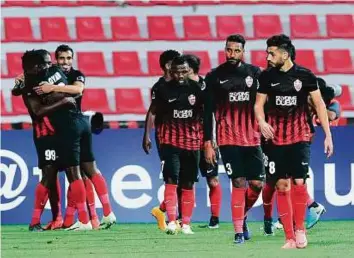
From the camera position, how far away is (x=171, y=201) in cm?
1170

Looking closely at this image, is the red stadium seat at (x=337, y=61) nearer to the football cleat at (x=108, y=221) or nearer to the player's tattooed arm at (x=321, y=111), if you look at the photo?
the football cleat at (x=108, y=221)

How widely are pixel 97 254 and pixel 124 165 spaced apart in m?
4.25

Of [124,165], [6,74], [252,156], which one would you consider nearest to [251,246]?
[252,156]

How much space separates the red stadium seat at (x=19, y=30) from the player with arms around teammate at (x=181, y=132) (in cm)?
790

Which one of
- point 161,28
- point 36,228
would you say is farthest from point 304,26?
point 36,228

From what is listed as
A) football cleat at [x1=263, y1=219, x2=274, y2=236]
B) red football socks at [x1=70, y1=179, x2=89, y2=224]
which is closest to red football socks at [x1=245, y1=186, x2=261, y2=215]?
football cleat at [x1=263, y1=219, x2=274, y2=236]

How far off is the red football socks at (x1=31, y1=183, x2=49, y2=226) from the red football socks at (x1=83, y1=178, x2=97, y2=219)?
20.2 inches

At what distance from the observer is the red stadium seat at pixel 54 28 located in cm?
1967

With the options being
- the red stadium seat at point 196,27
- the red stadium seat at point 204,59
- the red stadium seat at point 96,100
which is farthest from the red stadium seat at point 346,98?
the red stadium seat at point 96,100

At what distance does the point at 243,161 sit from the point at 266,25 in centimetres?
954

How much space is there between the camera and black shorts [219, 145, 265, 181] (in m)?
10.2

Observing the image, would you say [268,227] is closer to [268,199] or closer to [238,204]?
[268,199]

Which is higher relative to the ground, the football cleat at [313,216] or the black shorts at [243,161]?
the black shorts at [243,161]

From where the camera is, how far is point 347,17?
790 inches
